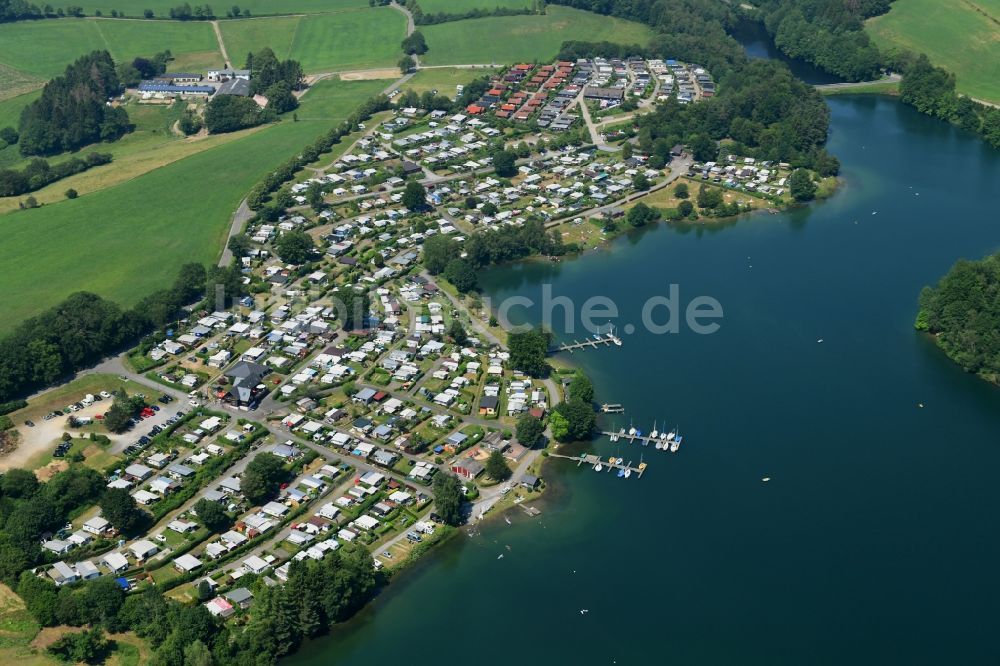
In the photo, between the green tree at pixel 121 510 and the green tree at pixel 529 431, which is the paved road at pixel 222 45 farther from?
the green tree at pixel 121 510

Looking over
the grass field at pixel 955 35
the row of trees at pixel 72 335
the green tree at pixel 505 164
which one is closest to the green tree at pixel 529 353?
the row of trees at pixel 72 335

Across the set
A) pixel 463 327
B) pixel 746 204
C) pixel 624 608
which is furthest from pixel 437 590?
pixel 746 204

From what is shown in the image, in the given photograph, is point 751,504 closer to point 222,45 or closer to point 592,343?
point 592,343

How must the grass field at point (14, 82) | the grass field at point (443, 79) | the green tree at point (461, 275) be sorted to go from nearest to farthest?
the green tree at point (461, 275)
the grass field at point (443, 79)
the grass field at point (14, 82)

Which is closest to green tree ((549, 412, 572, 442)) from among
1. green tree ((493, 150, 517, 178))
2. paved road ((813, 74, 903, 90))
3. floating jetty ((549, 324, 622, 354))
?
floating jetty ((549, 324, 622, 354))

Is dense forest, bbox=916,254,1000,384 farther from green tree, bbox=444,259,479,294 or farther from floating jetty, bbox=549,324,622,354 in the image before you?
green tree, bbox=444,259,479,294
